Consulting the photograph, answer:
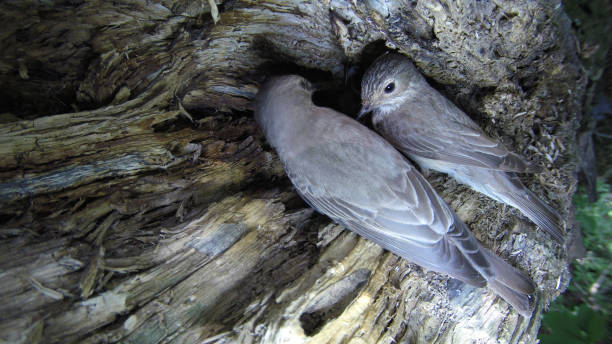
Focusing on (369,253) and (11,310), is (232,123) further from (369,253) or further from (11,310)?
(11,310)

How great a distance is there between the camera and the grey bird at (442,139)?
8.55 ft

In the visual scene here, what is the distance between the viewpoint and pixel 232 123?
288 cm

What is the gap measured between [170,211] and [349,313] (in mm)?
1348

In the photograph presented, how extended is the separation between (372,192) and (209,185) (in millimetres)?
1212

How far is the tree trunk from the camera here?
183cm

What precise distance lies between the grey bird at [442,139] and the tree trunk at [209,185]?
0.52 feet

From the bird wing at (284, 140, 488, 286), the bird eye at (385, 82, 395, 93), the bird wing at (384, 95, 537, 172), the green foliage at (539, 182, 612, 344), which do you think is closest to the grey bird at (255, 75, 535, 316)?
the bird wing at (284, 140, 488, 286)

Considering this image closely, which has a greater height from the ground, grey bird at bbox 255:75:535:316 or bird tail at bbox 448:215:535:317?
grey bird at bbox 255:75:535:316

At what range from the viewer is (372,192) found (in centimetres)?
246

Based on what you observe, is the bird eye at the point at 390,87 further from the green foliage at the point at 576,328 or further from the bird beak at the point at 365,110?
the green foliage at the point at 576,328

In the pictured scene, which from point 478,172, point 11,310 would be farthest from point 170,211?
point 478,172

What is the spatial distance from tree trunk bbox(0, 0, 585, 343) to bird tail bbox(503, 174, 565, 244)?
114 millimetres

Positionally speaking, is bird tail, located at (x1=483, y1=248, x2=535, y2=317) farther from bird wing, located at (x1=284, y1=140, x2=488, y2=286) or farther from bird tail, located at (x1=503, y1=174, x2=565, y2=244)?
bird tail, located at (x1=503, y1=174, x2=565, y2=244)

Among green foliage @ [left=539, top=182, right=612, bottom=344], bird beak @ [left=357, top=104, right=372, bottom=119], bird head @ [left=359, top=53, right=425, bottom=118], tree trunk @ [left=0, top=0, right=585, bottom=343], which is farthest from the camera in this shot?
green foliage @ [left=539, top=182, right=612, bottom=344]
